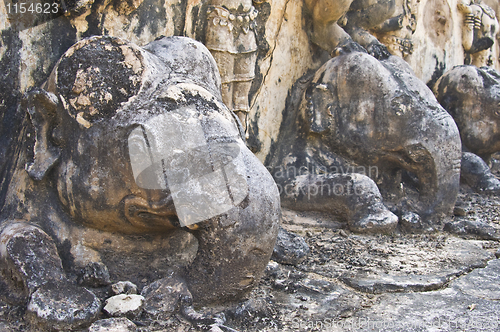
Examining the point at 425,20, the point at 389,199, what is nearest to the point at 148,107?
the point at 389,199

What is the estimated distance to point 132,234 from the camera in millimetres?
A: 1701

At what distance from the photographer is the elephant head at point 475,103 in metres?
3.79

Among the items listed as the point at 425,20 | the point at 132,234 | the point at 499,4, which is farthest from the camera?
the point at 499,4

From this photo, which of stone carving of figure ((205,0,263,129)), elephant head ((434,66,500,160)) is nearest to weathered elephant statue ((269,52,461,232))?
stone carving of figure ((205,0,263,129))

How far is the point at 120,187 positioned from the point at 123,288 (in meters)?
0.33

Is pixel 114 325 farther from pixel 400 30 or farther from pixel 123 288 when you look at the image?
pixel 400 30

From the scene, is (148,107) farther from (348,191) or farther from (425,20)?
(425,20)

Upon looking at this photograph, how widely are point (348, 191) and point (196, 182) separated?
4.95 ft

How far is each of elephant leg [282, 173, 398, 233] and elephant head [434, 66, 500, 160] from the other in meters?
1.59

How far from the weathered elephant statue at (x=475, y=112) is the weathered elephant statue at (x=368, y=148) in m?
0.93

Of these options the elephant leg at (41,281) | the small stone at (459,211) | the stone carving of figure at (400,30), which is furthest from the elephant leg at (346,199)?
the stone carving of figure at (400,30)

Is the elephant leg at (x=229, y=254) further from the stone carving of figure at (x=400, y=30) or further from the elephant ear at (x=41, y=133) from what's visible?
the stone carving of figure at (x=400, y=30)

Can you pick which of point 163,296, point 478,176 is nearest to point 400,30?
point 478,176

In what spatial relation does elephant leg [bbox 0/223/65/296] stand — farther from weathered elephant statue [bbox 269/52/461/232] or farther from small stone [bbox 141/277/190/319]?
weathered elephant statue [bbox 269/52/461/232]
